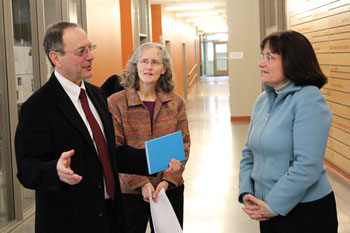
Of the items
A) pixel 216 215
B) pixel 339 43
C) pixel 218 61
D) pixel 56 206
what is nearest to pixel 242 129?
pixel 339 43

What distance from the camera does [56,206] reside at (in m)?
2.04

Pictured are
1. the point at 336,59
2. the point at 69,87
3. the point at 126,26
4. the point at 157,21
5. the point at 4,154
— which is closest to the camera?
the point at 69,87

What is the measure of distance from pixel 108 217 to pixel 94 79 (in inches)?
227

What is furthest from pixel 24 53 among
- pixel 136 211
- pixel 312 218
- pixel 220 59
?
pixel 220 59

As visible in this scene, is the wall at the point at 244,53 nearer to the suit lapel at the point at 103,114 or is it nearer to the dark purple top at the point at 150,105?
the dark purple top at the point at 150,105

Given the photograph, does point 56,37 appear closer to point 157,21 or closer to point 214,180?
point 214,180

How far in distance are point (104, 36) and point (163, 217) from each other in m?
6.53

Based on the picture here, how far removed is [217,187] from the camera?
236 inches

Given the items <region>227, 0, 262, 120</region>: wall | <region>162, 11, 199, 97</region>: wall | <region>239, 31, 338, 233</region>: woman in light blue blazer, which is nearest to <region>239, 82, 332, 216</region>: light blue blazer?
<region>239, 31, 338, 233</region>: woman in light blue blazer

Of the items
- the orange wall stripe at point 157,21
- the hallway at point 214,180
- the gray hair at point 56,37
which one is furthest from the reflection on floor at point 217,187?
the orange wall stripe at point 157,21

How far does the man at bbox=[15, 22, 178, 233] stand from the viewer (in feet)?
6.43

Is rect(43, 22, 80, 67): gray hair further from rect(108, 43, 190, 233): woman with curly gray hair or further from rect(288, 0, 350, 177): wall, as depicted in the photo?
rect(288, 0, 350, 177): wall

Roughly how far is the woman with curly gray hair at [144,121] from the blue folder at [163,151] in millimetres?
385

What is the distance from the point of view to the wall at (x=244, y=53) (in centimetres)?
1219
